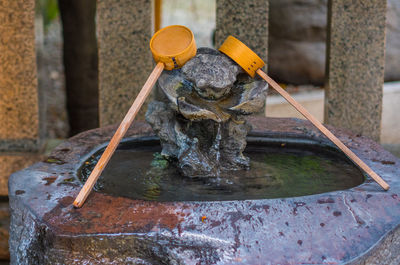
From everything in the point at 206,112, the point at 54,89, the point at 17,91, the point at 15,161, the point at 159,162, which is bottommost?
the point at 54,89

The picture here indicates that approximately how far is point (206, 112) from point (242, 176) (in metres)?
0.38

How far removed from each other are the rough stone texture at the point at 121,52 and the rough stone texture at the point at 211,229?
1.86m

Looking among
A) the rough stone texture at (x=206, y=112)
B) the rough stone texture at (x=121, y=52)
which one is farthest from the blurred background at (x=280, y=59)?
the rough stone texture at (x=206, y=112)

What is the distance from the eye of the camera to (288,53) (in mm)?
6449

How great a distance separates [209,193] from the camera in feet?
7.20

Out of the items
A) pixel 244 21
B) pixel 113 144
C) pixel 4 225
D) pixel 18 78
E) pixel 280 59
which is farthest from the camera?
pixel 280 59

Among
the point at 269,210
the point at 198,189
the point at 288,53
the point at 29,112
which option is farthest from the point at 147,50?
the point at 288,53

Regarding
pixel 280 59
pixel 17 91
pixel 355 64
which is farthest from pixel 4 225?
pixel 280 59

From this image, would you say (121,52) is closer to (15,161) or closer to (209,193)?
(15,161)

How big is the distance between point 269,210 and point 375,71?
2.39m

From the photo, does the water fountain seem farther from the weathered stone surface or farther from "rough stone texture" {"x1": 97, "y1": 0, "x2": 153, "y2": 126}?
the weathered stone surface

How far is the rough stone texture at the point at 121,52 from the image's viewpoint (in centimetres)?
377

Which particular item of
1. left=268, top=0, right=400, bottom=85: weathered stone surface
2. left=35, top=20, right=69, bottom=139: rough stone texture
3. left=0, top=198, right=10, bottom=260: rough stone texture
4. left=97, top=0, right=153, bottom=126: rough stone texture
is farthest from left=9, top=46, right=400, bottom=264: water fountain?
left=268, top=0, right=400, bottom=85: weathered stone surface

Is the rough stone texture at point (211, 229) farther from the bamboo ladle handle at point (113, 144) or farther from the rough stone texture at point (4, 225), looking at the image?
the rough stone texture at point (4, 225)
